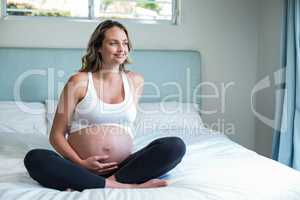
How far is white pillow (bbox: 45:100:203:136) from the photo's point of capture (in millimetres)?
2865

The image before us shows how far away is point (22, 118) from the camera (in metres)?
2.74

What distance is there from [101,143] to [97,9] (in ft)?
5.69

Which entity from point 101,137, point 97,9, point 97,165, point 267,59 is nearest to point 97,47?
point 101,137

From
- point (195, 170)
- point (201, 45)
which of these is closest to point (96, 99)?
point (195, 170)

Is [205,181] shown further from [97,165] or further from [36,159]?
[36,159]

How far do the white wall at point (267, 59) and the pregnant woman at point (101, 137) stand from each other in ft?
Result: 5.12

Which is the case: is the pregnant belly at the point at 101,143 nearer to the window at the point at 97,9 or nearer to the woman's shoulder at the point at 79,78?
the woman's shoulder at the point at 79,78

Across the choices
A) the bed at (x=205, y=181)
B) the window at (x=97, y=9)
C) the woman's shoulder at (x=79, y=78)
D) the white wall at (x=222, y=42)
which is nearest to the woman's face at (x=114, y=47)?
the woman's shoulder at (x=79, y=78)

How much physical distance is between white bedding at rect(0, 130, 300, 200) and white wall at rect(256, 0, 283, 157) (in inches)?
51.5

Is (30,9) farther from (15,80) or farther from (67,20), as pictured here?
(15,80)

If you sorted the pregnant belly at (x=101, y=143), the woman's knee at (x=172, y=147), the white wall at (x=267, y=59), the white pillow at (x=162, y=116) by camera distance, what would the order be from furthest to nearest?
the white wall at (x=267, y=59) → the white pillow at (x=162, y=116) → the pregnant belly at (x=101, y=143) → the woman's knee at (x=172, y=147)

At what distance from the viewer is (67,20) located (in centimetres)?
312

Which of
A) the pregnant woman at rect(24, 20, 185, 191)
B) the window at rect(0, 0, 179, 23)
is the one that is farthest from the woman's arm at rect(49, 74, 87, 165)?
the window at rect(0, 0, 179, 23)

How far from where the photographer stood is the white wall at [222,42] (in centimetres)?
330
